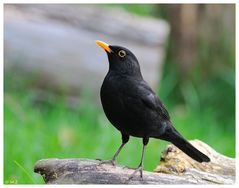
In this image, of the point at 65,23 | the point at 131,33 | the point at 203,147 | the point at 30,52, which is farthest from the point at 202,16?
the point at 203,147

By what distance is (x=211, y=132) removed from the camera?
29.3ft

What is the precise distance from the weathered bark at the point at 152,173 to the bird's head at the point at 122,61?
808mm

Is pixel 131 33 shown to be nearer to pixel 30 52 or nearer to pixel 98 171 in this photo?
pixel 30 52

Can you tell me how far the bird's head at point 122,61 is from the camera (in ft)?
16.7

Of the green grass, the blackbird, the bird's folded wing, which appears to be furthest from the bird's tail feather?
the green grass

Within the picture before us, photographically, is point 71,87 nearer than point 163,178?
No

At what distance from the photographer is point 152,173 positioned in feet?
16.0

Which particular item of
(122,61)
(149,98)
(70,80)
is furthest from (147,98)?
(70,80)

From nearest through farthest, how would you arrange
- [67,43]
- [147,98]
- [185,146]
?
[147,98] < [185,146] < [67,43]

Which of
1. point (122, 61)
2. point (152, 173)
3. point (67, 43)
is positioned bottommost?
point (152, 173)

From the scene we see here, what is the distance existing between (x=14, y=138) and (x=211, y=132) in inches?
122

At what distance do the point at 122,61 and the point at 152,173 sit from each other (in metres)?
0.99

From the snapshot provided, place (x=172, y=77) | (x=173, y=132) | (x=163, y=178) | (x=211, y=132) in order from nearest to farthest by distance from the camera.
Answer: (x=163, y=178), (x=173, y=132), (x=211, y=132), (x=172, y=77)

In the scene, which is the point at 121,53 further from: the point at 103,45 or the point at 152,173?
the point at 152,173
